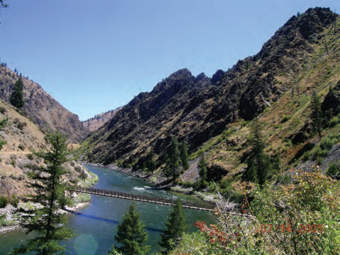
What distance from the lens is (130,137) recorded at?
180 m

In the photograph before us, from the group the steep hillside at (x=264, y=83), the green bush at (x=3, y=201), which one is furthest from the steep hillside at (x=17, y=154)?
the steep hillside at (x=264, y=83)

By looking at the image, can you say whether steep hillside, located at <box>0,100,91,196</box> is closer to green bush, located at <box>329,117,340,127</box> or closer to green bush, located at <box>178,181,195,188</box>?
green bush, located at <box>178,181,195,188</box>

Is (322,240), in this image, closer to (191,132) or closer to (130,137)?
(191,132)

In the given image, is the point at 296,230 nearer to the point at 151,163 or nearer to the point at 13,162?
the point at 13,162

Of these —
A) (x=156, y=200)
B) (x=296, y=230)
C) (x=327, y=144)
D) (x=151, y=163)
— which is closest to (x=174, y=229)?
(x=296, y=230)

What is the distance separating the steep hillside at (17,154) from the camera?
120 feet

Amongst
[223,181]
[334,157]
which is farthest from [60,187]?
[223,181]

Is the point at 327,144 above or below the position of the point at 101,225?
above

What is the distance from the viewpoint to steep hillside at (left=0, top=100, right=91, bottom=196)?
3669 centimetres

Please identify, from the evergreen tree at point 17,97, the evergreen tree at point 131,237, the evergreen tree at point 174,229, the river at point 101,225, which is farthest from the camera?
the evergreen tree at point 17,97

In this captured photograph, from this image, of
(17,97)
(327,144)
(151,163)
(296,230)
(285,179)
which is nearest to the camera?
(296,230)

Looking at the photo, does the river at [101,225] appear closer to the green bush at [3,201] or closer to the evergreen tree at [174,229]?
the evergreen tree at [174,229]

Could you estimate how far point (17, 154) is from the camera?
4447cm

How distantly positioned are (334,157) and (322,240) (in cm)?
3908
